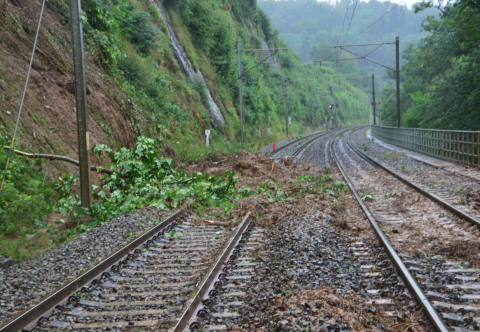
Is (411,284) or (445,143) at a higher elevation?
(445,143)

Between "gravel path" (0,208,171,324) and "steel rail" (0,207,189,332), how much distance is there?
0.22m

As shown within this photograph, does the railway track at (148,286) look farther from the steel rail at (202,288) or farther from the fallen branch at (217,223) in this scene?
the fallen branch at (217,223)

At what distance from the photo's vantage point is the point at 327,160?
22625mm

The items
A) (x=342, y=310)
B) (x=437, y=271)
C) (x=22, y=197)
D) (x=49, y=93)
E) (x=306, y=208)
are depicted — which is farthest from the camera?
(x=49, y=93)

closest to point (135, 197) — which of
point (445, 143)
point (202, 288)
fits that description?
point (202, 288)

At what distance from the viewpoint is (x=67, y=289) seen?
5.16 m

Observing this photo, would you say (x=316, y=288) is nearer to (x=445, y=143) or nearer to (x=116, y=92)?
(x=116, y=92)

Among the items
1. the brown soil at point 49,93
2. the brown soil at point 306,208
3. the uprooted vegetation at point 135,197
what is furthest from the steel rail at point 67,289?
the brown soil at point 49,93

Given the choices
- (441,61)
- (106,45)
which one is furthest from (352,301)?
(441,61)

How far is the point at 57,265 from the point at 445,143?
18151 millimetres

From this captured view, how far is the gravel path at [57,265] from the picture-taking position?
17.0ft

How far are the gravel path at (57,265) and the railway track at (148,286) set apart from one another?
278 mm

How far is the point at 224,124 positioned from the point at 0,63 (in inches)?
897

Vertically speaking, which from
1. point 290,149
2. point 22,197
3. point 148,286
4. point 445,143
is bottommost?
point 148,286
